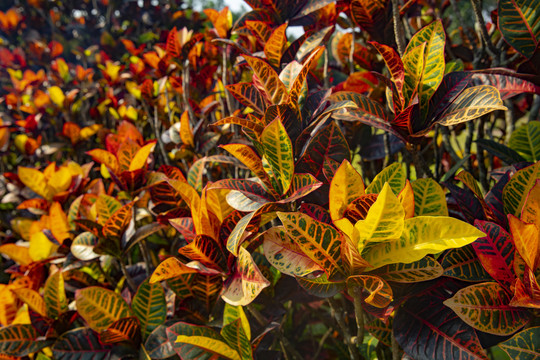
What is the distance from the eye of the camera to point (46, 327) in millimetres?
1216

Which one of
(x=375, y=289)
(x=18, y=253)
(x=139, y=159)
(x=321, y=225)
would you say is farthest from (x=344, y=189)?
(x=18, y=253)

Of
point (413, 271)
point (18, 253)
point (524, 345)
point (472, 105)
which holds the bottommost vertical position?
point (18, 253)

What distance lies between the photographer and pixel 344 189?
747mm

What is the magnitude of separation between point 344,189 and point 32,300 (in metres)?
1.08

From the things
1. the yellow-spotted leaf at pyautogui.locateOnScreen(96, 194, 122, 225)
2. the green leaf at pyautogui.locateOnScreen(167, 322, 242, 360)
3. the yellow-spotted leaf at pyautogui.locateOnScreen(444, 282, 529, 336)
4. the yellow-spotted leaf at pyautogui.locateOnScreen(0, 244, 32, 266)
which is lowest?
the yellow-spotted leaf at pyautogui.locateOnScreen(0, 244, 32, 266)

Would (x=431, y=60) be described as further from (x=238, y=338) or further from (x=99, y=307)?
(x=99, y=307)

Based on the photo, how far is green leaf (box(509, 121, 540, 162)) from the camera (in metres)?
1.16

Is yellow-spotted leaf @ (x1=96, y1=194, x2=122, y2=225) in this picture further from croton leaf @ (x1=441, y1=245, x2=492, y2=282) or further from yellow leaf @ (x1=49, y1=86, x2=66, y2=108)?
yellow leaf @ (x1=49, y1=86, x2=66, y2=108)

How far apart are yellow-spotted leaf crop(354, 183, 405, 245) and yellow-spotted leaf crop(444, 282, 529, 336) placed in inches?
7.2

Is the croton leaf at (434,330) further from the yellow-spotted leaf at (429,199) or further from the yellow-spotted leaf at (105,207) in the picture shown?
the yellow-spotted leaf at (105,207)

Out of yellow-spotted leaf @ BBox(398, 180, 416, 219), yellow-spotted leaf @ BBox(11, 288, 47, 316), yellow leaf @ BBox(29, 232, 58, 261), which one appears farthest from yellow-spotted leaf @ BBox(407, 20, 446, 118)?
yellow leaf @ BBox(29, 232, 58, 261)

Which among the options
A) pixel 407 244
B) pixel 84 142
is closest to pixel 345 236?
pixel 407 244

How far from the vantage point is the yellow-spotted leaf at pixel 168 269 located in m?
0.87

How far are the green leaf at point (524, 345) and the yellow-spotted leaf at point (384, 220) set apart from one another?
1.03ft
